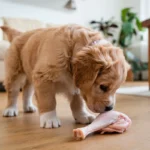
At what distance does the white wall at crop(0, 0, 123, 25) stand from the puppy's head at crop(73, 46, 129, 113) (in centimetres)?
392

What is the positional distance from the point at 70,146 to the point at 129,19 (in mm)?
5470

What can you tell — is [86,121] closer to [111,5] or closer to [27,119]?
[27,119]

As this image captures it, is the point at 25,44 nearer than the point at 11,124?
No

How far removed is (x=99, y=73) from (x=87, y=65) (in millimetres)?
71

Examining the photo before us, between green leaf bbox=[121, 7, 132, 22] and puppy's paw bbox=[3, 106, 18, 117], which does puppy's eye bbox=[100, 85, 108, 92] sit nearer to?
puppy's paw bbox=[3, 106, 18, 117]

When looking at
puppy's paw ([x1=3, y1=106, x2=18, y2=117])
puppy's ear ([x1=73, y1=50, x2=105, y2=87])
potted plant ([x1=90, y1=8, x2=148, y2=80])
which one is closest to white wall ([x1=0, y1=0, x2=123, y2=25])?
potted plant ([x1=90, y1=8, x2=148, y2=80])

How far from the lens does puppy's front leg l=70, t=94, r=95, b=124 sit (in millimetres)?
1605

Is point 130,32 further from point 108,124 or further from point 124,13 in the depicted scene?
point 108,124

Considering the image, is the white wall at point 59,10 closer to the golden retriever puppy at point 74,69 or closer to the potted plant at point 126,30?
the potted plant at point 126,30

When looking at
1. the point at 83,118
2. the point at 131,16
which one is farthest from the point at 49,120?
the point at 131,16

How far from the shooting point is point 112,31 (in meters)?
6.50

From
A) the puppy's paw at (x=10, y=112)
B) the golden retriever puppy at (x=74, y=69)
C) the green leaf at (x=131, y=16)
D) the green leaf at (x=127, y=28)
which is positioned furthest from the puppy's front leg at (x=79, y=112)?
the green leaf at (x=131, y=16)

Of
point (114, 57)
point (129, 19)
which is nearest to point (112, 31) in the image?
point (129, 19)

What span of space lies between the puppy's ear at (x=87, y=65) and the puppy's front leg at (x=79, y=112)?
13.5 inches
